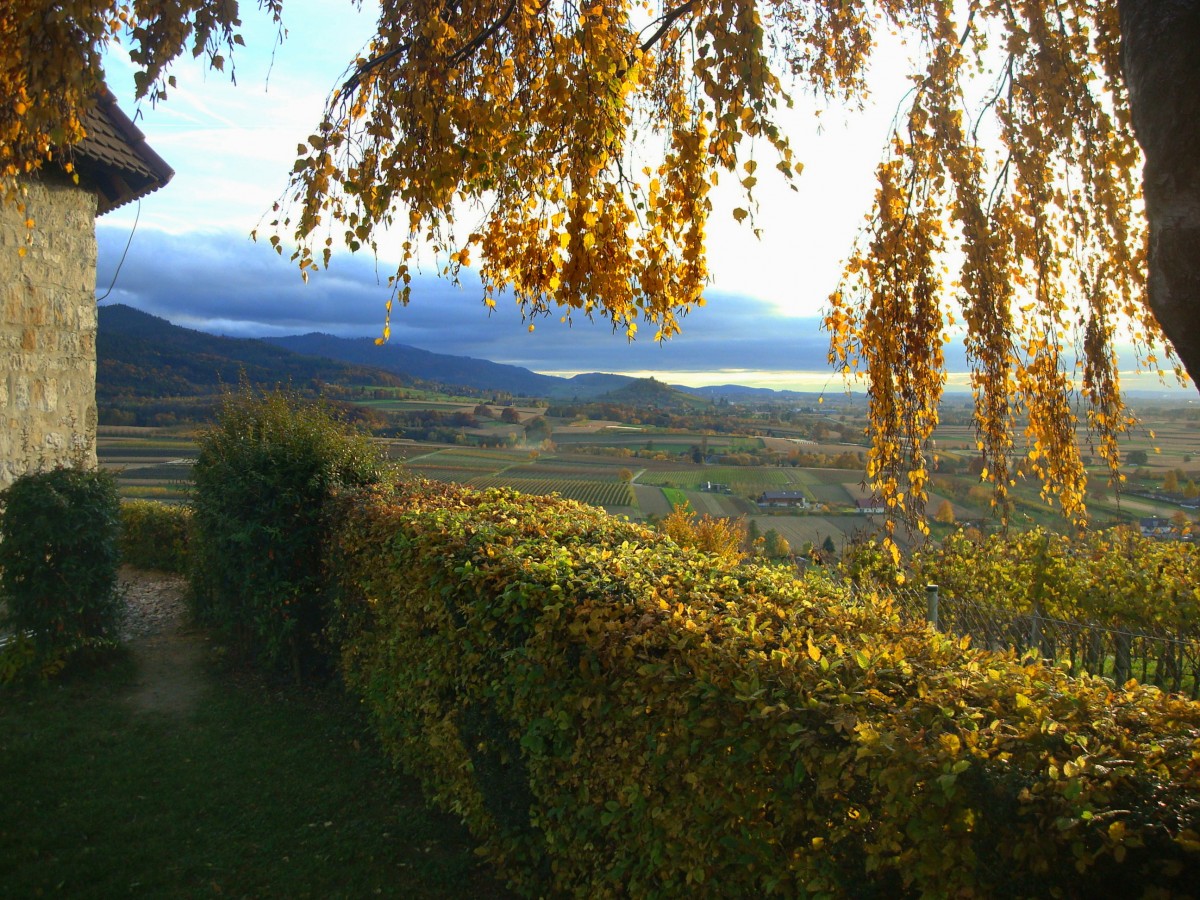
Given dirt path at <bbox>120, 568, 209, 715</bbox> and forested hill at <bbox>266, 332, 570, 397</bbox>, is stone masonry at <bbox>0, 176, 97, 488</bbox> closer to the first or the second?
dirt path at <bbox>120, 568, 209, 715</bbox>

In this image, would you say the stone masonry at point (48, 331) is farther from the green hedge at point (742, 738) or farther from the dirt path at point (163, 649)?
the green hedge at point (742, 738)

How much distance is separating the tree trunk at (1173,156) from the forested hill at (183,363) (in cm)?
1179

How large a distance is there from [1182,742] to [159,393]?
16.3 meters

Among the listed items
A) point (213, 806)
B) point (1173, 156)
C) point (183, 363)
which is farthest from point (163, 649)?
point (183, 363)

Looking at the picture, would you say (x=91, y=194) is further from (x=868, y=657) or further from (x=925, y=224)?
(x=868, y=657)

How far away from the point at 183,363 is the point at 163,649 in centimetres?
1019

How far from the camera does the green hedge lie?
1.93m

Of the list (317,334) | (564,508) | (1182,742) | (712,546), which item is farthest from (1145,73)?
(317,334)

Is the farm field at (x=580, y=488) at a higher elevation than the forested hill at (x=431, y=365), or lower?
lower

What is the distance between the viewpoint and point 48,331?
26.7 feet

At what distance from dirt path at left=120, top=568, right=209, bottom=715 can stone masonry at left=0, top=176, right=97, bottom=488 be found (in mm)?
1828

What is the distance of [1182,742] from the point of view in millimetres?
2010

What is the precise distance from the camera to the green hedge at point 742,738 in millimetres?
1935

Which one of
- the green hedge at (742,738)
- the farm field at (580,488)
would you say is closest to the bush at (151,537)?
the farm field at (580,488)
